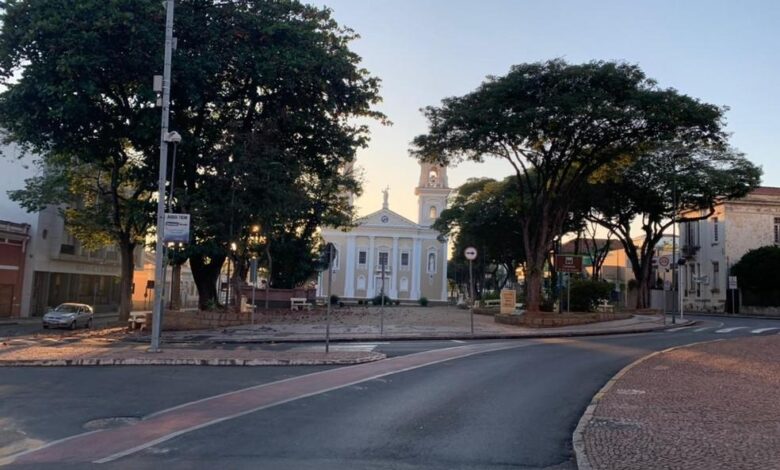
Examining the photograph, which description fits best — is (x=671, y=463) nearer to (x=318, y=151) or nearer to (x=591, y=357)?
(x=591, y=357)

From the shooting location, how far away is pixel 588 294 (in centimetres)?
3650

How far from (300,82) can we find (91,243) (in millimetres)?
21302

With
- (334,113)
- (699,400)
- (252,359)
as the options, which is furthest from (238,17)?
(699,400)

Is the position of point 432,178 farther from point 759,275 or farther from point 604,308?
point 604,308

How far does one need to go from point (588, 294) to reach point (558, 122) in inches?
487

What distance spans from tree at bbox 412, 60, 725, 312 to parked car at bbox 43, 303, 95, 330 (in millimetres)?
20239

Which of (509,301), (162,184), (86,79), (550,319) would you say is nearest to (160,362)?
(162,184)

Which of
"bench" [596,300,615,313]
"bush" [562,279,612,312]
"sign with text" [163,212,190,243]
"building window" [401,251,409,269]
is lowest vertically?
"bench" [596,300,615,313]

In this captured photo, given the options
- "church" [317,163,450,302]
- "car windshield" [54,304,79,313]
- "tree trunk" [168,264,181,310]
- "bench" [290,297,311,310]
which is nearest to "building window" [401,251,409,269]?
→ "church" [317,163,450,302]

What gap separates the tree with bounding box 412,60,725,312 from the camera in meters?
27.6

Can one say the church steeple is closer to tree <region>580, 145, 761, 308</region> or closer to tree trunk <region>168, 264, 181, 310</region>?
tree <region>580, 145, 761, 308</region>

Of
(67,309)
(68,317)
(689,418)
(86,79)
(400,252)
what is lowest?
(68,317)

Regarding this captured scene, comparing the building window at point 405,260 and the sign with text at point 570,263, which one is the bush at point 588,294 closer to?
the sign with text at point 570,263

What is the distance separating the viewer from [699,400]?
1043 cm
